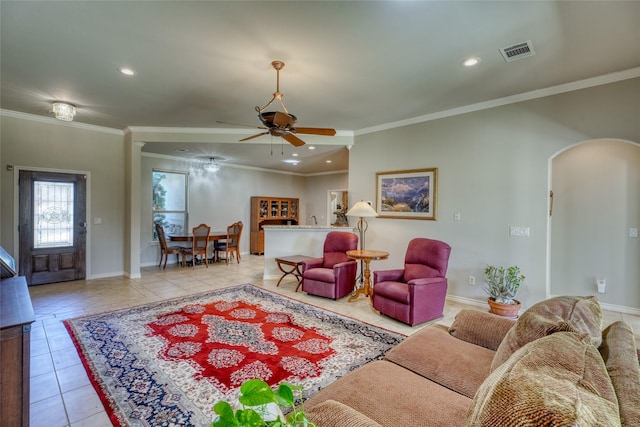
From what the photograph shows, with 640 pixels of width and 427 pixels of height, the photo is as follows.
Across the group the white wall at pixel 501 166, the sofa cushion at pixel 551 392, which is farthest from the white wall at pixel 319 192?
the sofa cushion at pixel 551 392

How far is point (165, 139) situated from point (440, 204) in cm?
514

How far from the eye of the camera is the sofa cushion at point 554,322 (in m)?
1.28

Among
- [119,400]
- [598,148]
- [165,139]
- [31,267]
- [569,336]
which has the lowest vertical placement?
[119,400]

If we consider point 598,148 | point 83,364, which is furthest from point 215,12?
point 598,148

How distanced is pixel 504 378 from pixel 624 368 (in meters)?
0.56

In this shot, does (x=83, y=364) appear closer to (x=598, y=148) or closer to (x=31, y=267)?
(x=31, y=267)

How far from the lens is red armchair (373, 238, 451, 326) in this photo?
3289mm

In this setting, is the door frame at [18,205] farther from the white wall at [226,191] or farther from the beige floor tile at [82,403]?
the beige floor tile at [82,403]

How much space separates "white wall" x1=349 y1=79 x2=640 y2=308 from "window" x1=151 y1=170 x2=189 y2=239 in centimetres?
546

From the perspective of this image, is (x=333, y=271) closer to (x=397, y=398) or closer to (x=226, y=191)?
(x=397, y=398)

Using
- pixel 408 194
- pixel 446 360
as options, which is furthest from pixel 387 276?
pixel 446 360

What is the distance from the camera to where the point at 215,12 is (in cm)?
223

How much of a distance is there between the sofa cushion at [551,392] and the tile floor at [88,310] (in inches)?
90.5

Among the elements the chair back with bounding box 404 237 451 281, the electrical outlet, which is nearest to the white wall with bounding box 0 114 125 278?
the chair back with bounding box 404 237 451 281
